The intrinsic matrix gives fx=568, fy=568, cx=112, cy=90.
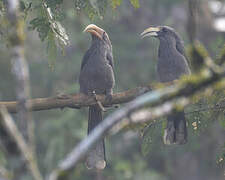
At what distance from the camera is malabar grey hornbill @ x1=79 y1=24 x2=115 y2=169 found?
615 cm

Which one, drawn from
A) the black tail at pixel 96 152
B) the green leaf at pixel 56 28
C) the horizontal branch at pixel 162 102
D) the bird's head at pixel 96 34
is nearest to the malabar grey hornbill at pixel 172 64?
the bird's head at pixel 96 34

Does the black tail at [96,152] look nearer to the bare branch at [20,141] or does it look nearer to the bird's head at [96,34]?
the bird's head at [96,34]

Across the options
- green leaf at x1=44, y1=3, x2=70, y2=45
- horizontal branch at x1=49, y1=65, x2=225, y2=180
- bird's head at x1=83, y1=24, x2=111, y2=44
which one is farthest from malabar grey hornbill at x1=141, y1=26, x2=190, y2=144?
horizontal branch at x1=49, y1=65, x2=225, y2=180

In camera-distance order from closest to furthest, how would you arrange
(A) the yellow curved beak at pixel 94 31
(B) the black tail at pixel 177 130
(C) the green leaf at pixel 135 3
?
(C) the green leaf at pixel 135 3, (B) the black tail at pixel 177 130, (A) the yellow curved beak at pixel 94 31

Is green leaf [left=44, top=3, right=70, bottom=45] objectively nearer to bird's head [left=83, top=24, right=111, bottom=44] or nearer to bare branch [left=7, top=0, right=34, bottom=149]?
bird's head [left=83, top=24, right=111, bottom=44]

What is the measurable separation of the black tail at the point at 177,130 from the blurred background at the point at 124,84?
4557 mm

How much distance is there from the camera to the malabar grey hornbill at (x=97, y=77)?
6.15 metres

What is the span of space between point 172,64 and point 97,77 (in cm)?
90

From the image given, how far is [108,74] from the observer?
6.58 m

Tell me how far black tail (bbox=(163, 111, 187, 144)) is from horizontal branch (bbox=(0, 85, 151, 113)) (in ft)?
2.07

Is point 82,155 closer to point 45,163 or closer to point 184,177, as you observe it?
point 45,163

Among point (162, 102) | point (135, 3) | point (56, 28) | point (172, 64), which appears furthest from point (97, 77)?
point (162, 102)

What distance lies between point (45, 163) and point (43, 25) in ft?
21.5

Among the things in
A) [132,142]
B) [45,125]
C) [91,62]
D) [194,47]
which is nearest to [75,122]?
[45,125]
